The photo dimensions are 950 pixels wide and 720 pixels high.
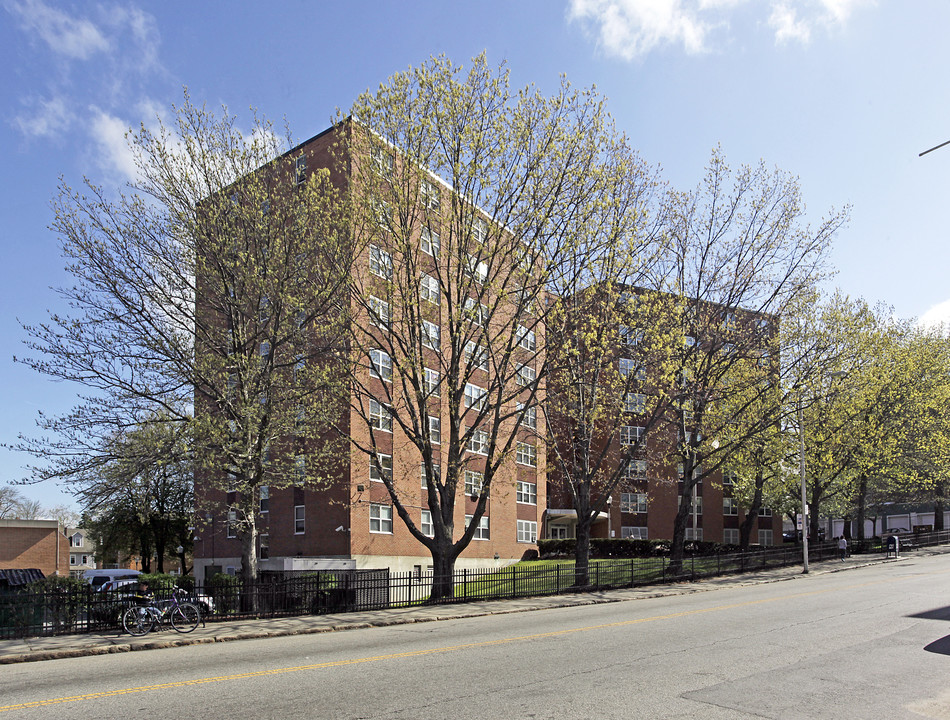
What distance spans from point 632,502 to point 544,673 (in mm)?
53493

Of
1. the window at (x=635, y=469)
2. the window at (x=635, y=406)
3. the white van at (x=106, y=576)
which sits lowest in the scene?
the white van at (x=106, y=576)

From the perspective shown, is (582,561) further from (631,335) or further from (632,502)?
(632,502)

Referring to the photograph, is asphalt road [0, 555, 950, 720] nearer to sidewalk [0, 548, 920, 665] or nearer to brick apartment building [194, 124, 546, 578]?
sidewalk [0, 548, 920, 665]

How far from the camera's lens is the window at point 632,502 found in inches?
2445

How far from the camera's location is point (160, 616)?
56.6ft

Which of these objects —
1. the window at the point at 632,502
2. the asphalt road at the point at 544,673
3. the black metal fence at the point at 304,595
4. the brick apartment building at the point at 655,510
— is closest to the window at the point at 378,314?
the black metal fence at the point at 304,595

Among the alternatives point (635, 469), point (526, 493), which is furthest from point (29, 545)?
point (635, 469)

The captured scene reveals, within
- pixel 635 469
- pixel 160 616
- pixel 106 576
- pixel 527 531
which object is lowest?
pixel 106 576

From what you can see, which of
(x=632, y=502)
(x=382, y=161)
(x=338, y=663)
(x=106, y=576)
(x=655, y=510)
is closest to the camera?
(x=338, y=663)

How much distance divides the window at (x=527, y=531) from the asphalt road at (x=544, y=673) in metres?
35.6

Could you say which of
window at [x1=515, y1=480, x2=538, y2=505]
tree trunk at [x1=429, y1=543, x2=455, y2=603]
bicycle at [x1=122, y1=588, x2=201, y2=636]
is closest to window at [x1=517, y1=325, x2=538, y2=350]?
tree trunk at [x1=429, y1=543, x2=455, y2=603]

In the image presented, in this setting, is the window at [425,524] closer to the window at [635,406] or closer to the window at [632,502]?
the window at [635,406]

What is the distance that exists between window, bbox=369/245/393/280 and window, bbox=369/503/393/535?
16.5m

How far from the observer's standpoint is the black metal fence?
17.5 m
